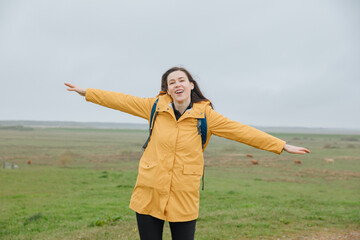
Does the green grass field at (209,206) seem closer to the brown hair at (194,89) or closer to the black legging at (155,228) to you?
the black legging at (155,228)

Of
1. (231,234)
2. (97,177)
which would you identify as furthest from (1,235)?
(97,177)

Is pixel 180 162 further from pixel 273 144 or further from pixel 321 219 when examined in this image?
pixel 321 219

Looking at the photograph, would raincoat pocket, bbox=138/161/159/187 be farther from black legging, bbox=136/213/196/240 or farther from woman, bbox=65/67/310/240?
black legging, bbox=136/213/196/240

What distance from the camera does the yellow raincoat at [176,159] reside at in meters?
2.69

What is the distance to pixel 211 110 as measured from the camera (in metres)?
2.91

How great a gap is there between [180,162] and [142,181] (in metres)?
0.40

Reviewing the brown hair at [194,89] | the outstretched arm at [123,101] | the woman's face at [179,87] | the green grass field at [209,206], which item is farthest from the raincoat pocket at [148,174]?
the green grass field at [209,206]

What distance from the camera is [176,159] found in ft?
8.84

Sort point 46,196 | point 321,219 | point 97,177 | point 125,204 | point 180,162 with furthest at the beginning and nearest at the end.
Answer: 1. point 97,177
2. point 46,196
3. point 125,204
4. point 321,219
5. point 180,162

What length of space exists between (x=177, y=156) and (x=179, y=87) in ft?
2.15

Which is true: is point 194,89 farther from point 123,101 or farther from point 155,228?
point 155,228

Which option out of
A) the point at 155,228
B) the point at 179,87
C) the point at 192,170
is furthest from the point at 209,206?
the point at 179,87

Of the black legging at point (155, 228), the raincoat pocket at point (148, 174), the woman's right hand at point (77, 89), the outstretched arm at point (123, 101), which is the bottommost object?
the black legging at point (155, 228)

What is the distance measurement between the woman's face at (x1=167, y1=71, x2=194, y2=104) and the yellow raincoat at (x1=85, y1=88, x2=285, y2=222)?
0.11 m
